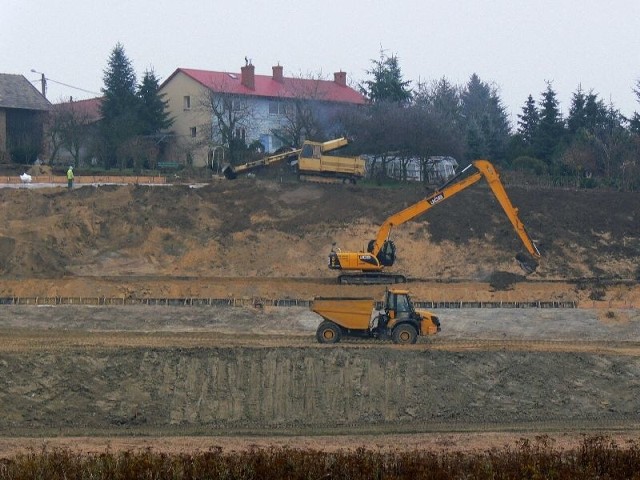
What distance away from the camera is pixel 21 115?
64875mm

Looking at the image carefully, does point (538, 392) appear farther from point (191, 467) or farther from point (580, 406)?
point (191, 467)

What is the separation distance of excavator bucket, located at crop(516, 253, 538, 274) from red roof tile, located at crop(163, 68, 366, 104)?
85.8 ft

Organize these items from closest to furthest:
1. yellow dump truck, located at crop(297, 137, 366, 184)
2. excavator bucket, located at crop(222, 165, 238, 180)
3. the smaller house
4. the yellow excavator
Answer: the yellow excavator, yellow dump truck, located at crop(297, 137, 366, 184), excavator bucket, located at crop(222, 165, 238, 180), the smaller house

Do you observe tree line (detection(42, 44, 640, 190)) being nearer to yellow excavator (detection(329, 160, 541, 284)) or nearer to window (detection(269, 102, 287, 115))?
window (detection(269, 102, 287, 115))

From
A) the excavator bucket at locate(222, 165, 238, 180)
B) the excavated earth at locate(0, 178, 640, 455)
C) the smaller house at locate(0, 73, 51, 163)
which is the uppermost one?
the smaller house at locate(0, 73, 51, 163)

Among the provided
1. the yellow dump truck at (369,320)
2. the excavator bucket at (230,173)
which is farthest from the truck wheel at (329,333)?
the excavator bucket at (230,173)

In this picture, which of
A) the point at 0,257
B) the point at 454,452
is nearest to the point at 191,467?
the point at 454,452

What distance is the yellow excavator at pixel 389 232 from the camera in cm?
3981

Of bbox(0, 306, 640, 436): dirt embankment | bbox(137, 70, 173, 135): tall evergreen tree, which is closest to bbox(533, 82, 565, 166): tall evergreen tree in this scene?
bbox(137, 70, 173, 135): tall evergreen tree

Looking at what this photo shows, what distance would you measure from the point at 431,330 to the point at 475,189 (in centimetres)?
2096

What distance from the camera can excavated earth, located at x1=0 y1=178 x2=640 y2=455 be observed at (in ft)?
88.7

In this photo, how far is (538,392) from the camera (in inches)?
1141

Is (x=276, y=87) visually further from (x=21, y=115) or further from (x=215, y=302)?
(x=215, y=302)

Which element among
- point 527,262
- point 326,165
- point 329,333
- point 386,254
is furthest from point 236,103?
point 329,333
